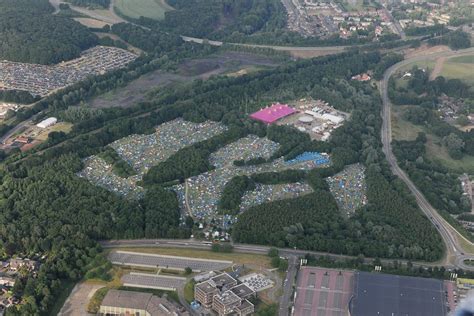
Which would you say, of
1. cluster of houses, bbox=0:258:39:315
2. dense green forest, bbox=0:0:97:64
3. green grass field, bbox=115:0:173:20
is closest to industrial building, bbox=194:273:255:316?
cluster of houses, bbox=0:258:39:315

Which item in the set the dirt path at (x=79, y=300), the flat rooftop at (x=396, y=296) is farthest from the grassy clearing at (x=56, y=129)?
the flat rooftop at (x=396, y=296)

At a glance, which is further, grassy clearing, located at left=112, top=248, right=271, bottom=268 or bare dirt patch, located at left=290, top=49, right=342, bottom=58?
bare dirt patch, located at left=290, top=49, right=342, bottom=58

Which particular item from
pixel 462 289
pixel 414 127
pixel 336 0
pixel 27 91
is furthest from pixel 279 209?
pixel 336 0

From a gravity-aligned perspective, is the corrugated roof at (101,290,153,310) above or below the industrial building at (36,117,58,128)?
above

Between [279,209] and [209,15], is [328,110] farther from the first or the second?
[209,15]

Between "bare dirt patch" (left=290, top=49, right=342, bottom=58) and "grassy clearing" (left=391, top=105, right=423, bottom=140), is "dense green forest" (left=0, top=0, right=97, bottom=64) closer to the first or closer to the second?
"bare dirt patch" (left=290, top=49, right=342, bottom=58)

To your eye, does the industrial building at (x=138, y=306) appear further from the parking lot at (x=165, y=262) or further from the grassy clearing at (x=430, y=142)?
the grassy clearing at (x=430, y=142)

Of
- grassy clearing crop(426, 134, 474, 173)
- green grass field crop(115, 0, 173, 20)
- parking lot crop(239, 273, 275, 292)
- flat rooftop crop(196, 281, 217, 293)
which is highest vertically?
green grass field crop(115, 0, 173, 20)
